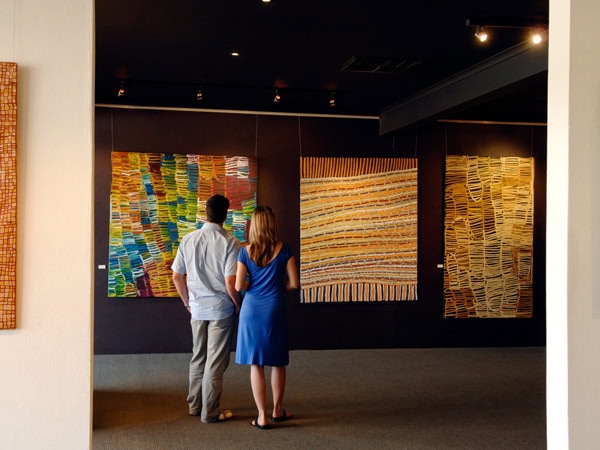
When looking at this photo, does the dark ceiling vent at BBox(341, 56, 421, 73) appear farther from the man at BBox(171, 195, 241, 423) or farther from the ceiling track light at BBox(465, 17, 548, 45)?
the man at BBox(171, 195, 241, 423)

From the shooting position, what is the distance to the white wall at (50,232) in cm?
284

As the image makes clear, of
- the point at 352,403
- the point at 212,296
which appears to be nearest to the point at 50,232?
the point at 212,296

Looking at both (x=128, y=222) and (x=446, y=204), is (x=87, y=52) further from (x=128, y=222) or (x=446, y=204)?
(x=446, y=204)

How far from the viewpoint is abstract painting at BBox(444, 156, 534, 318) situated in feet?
29.0

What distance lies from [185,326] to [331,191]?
2.24 meters

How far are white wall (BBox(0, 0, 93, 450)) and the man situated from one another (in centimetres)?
231

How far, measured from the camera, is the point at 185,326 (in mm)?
8305

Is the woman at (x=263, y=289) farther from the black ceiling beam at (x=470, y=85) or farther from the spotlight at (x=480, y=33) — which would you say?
the black ceiling beam at (x=470, y=85)

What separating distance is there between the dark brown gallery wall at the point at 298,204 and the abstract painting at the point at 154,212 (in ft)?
0.37
